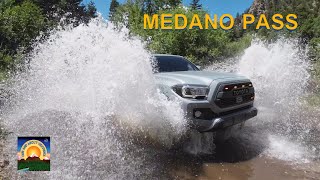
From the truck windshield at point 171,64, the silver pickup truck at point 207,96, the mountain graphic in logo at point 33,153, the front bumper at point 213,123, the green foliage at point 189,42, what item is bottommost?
the mountain graphic in logo at point 33,153

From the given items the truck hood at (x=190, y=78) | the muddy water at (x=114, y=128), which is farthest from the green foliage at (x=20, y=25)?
the truck hood at (x=190, y=78)

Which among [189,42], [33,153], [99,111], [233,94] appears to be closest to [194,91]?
[233,94]

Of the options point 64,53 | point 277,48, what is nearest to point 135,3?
point 277,48

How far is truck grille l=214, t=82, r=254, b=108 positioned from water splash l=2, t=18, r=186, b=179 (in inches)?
28.0

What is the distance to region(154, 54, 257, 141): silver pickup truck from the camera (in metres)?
5.36

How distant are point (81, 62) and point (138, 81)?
1.07 meters

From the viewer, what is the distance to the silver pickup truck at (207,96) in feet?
17.6

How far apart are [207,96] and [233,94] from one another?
0.58 m

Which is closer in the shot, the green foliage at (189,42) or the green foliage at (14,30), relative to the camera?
the green foliage at (14,30)

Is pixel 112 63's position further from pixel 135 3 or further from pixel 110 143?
pixel 135 3

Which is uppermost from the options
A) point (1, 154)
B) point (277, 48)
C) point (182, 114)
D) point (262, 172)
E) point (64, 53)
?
point (277, 48)

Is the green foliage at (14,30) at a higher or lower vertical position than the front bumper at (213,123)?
higher

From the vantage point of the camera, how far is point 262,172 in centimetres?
515

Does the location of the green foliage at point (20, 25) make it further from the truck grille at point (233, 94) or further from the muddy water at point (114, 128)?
the truck grille at point (233, 94)
